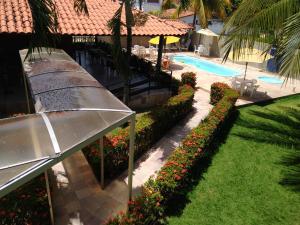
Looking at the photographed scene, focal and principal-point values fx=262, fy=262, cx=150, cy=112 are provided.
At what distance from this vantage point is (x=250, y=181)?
874cm

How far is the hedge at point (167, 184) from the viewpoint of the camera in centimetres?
590

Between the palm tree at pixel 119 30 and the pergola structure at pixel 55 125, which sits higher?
the palm tree at pixel 119 30

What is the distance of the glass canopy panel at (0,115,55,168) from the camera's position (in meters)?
3.98

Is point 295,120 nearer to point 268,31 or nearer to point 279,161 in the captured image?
point 279,161

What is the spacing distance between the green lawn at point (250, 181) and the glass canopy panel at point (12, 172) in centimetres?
435

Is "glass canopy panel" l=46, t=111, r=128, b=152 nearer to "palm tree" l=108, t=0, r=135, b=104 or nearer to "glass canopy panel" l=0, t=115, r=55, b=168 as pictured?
"glass canopy panel" l=0, t=115, r=55, b=168

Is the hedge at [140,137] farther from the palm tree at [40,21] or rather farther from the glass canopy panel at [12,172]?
the glass canopy panel at [12,172]

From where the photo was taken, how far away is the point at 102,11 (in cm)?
1477

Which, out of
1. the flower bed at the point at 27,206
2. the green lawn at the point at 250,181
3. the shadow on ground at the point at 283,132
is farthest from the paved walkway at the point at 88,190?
the shadow on ground at the point at 283,132

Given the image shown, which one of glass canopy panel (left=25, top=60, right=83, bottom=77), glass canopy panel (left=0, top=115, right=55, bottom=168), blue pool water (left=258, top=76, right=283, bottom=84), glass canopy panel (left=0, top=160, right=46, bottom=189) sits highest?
glass canopy panel (left=25, top=60, right=83, bottom=77)

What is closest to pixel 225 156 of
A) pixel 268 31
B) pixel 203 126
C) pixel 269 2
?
pixel 203 126

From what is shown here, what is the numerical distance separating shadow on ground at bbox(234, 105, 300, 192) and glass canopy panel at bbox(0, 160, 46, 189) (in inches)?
315

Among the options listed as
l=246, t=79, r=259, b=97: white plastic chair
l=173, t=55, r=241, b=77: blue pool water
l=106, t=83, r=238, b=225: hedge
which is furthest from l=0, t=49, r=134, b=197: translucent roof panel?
l=173, t=55, r=241, b=77: blue pool water

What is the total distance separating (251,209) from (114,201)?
3920 millimetres
